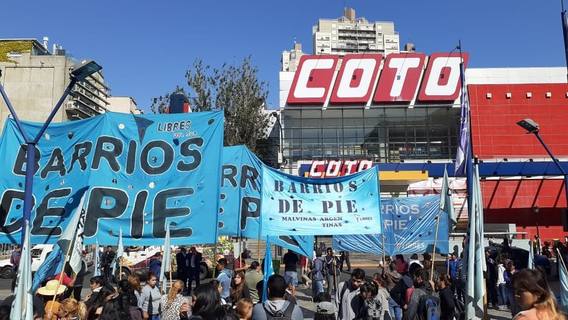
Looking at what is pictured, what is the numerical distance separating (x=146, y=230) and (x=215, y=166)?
151cm

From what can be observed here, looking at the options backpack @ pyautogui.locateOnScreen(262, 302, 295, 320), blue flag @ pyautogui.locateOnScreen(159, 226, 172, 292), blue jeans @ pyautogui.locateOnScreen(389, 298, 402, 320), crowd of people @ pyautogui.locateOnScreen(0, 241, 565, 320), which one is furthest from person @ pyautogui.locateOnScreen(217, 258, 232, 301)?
backpack @ pyautogui.locateOnScreen(262, 302, 295, 320)

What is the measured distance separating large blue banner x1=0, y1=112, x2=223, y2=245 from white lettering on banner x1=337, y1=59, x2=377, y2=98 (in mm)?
33315

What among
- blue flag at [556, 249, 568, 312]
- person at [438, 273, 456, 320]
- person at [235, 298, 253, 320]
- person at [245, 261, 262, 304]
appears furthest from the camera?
person at [245, 261, 262, 304]

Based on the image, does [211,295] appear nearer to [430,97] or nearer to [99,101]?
[430,97]

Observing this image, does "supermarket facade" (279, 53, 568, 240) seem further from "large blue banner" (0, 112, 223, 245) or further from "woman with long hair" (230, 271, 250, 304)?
"woman with long hair" (230, 271, 250, 304)

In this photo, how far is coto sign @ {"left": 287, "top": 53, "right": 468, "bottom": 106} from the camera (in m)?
41.2

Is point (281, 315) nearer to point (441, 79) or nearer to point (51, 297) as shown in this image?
point (51, 297)

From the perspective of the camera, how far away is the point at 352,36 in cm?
15650

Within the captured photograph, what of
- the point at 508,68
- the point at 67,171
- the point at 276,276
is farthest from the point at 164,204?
the point at 508,68

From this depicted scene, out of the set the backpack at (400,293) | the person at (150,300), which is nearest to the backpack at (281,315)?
the person at (150,300)

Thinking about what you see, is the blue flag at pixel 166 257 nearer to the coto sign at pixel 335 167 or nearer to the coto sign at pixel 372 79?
the coto sign at pixel 335 167

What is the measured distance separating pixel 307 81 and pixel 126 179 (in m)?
33.9

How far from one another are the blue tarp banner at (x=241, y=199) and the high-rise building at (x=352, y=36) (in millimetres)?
145360

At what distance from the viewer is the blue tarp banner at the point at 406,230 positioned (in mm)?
15923
